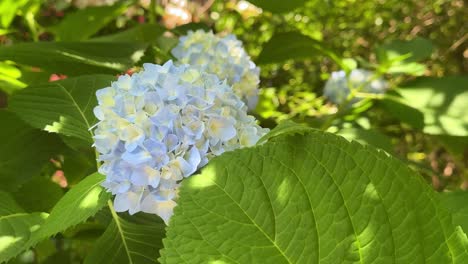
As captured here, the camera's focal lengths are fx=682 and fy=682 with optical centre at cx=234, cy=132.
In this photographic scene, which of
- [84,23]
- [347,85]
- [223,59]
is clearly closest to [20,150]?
[223,59]

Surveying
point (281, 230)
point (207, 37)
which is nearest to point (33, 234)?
point (281, 230)

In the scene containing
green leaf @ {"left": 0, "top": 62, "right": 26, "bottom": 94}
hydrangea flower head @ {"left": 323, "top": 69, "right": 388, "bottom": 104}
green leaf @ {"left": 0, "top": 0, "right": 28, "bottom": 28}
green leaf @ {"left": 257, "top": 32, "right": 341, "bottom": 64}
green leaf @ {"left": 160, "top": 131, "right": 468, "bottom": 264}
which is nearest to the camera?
green leaf @ {"left": 160, "top": 131, "right": 468, "bottom": 264}

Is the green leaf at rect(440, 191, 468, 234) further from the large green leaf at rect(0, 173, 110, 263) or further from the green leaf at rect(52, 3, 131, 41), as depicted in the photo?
the green leaf at rect(52, 3, 131, 41)

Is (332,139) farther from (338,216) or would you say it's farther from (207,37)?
(207,37)

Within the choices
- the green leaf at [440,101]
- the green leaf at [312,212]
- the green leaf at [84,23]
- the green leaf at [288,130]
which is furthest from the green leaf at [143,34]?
the green leaf at [312,212]

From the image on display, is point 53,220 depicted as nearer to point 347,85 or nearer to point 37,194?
point 37,194

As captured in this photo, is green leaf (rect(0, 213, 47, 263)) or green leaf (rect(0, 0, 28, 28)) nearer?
green leaf (rect(0, 213, 47, 263))

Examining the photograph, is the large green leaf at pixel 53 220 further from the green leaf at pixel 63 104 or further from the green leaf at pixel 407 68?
the green leaf at pixel 407 68

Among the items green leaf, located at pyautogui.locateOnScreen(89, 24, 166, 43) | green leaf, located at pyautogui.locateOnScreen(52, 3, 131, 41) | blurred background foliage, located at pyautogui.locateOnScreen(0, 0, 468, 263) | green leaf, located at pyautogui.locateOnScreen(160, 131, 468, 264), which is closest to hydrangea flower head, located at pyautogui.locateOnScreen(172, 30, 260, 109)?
blurred background foliage, located at pyautogui.locateOnScreen(0, 0, 468, 263)
